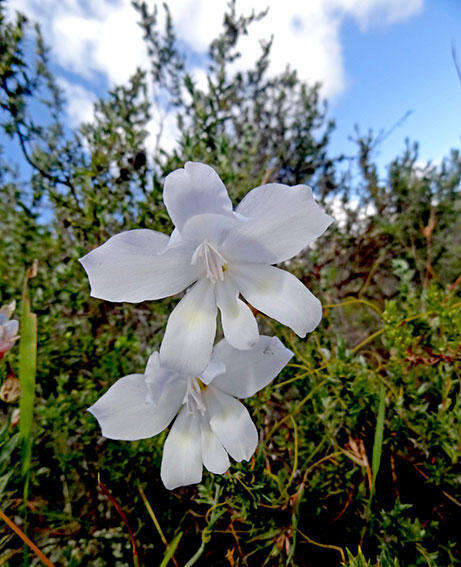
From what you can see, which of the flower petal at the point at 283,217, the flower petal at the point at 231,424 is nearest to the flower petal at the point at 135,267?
the flower petal at the point at 283,217

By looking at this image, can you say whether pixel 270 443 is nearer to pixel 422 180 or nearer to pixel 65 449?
pixel 65 449

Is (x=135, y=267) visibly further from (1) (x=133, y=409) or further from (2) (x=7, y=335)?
(2) (x=7, y=335)

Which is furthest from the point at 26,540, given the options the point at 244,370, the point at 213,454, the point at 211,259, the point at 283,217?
the point at 283,217

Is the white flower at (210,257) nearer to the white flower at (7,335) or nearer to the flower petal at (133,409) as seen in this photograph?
the flower petal at (133,409)

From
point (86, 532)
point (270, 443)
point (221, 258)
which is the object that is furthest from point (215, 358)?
point (86, 532)

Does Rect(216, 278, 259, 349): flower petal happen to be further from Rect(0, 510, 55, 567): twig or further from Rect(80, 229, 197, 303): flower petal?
Rect(0, 510, 55, 567): twig

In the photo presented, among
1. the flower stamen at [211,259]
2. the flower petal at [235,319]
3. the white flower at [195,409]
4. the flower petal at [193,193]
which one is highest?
the flower petal at [193,193]

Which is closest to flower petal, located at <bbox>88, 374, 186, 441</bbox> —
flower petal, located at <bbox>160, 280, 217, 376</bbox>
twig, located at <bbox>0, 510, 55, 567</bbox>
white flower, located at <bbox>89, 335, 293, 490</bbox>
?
white flower, located at <bbox>89, 335, 293, 490</bbox>
